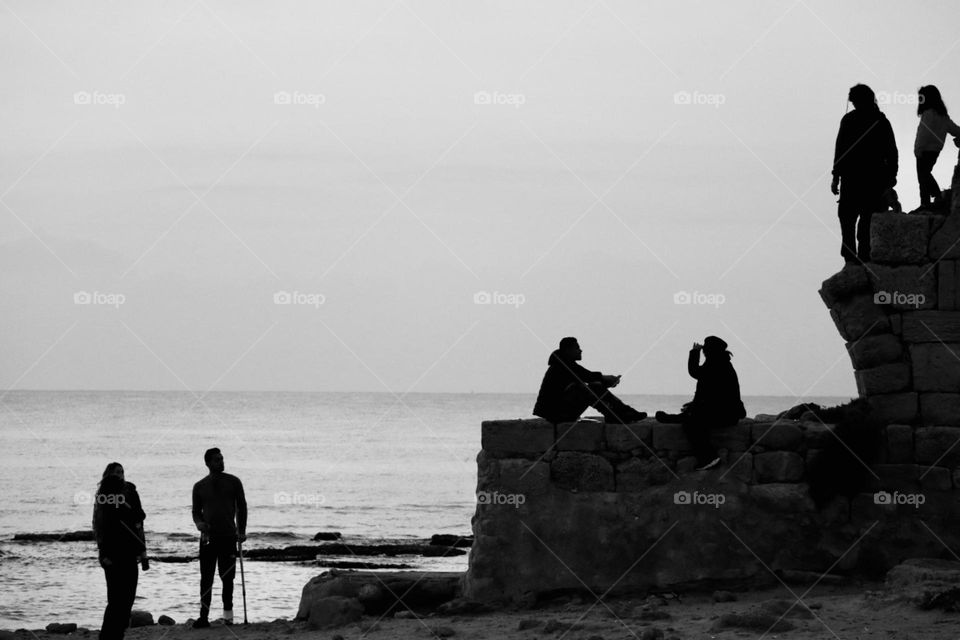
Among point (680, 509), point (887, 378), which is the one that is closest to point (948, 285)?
point (887, 378)

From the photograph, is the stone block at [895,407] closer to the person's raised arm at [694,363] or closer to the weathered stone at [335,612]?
the person's raised arm at [694,363]

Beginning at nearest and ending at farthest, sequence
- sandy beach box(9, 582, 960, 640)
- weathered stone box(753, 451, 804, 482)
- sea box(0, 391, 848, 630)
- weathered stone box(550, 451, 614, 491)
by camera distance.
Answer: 1. sandy beach box(9, 582, 960, 640)
2. weathered stone box(753, 451, 804, 482)
3. weathered stone box(550, 451, 614, 491)
4. sea box(0, 391, 848, 630)

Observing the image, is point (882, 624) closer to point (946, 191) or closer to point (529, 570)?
point (529, 570)

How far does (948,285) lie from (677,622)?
3966 millimetres

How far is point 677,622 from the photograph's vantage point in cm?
966

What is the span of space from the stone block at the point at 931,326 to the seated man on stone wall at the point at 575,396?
250cm

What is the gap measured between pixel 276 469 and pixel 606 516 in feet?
158

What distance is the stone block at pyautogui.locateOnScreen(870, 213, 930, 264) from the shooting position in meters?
11.0

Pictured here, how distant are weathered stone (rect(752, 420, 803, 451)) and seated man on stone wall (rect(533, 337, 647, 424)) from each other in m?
1.06

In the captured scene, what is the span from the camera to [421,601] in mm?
11508

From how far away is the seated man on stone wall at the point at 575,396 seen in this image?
436 inches

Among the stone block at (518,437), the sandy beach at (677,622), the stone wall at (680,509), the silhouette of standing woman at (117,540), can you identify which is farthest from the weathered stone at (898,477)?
the silhouette of standing woman at (117,540)
